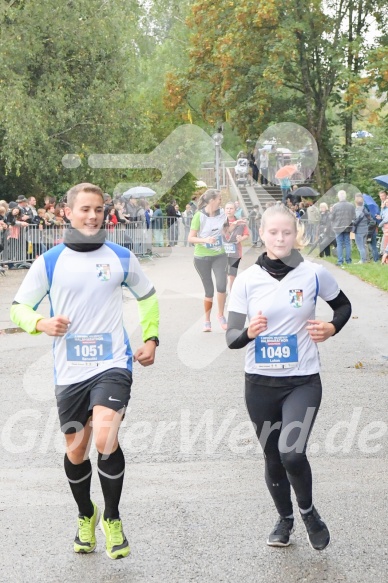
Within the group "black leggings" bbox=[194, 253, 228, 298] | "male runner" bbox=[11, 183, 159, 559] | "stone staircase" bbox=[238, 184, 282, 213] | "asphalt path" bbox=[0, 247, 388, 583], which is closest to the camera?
"asphalt path" bbox=[0, 247, 388, 583]

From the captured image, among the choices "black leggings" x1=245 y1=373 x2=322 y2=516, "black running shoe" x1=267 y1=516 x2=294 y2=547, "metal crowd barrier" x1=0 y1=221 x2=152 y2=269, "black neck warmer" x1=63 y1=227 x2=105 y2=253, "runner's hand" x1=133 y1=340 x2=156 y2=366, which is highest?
"black neck warmer" x1=63 y1=227 x2=105 y2=253

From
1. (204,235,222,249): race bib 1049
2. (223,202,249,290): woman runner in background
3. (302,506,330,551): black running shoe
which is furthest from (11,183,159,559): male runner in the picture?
(223,202,249,290): woman runner in background

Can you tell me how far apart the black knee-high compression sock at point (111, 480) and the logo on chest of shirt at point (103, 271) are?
82 centimetres

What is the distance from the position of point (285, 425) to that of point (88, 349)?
99 cm

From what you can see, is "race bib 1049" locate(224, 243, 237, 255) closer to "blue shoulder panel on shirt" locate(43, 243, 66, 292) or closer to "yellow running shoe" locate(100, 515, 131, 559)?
"blue shoulder panel on shirt" locate(43, 243, 66, 292)

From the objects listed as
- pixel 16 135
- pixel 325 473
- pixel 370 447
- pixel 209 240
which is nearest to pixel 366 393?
pixel 370 447

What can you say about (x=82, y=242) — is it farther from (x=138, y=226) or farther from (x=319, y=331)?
(x=138, y=226)

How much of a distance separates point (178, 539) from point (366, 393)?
4403 millimetres

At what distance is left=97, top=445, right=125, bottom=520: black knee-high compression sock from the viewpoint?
194 inches

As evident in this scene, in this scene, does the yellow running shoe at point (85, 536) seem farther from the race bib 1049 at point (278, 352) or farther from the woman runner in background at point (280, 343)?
the race bib 1049 at point (278, 352)

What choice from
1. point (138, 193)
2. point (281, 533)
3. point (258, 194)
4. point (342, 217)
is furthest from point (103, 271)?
point (258, 194)

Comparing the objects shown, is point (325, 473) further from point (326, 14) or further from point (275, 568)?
point (326, 14)

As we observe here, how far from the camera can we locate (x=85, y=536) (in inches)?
197

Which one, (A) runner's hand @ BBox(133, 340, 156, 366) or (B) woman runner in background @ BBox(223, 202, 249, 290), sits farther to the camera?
(B) woman runner in background @ BBox(223, 202, 249, 290)
